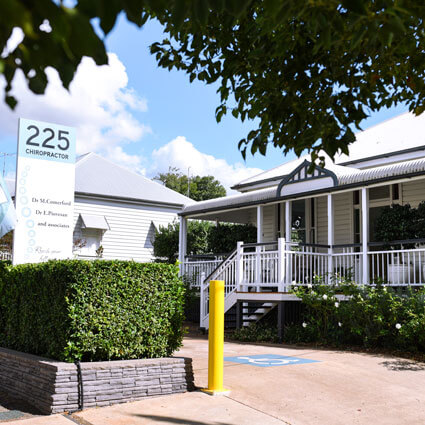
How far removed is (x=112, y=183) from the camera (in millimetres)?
27594

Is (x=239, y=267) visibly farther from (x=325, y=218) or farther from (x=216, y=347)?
(x=216, y=347)

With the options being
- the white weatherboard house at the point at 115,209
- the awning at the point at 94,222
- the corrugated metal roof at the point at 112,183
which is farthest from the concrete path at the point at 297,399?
the corrugated metal roof at the point at 112,183

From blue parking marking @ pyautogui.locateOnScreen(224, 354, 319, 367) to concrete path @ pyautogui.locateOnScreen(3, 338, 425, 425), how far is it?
7 centimetres

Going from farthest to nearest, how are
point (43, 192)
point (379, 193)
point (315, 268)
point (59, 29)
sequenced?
point (379, 193), point (315, 268), point (43, 192), point (59, 29)

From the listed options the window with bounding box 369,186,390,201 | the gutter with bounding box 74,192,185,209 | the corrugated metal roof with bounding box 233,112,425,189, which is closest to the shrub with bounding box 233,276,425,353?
the window with bounding box 369,186,390,201

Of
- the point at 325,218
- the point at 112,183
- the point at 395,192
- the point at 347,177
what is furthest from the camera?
the point at 112,183

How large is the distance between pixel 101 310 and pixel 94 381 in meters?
0.86

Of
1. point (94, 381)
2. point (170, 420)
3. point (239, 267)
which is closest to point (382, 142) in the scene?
point (239, 267)

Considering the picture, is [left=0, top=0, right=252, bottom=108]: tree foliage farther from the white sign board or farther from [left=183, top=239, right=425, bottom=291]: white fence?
[left=183, top=239, right=425, bottom=291]: white fence

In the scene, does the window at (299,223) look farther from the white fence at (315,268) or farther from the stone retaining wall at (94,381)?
the stone retaining wall at (94,381)

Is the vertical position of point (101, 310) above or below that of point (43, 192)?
below

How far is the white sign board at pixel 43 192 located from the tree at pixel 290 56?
10.2 feet

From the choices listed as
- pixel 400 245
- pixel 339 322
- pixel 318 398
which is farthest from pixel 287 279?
pixel 318 398

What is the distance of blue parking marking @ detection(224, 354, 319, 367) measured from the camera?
8.84 m
